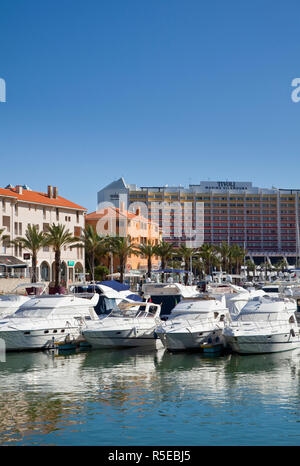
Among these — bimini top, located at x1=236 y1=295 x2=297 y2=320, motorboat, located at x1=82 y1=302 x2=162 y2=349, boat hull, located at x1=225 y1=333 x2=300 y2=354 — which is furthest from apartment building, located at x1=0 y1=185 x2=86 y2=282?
boat hull, located at x1=225 y1=333 x2=300 y2=354

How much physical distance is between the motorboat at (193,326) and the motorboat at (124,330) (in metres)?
1.66

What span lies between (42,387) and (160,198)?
174525 millimetres

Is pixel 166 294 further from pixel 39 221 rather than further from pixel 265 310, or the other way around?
pixel 39 221

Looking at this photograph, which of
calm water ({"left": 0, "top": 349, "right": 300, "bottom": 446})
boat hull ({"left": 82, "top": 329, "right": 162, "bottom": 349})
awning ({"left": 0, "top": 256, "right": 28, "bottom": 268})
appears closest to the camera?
calm water ({"left": 0, "top": 349, "right": 300, "bottom": 446})

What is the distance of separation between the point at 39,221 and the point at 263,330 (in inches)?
2569

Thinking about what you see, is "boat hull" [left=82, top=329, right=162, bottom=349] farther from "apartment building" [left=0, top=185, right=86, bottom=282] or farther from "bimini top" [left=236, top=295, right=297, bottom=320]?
"apartment building" [left=0, top=185, right=86, bottom=282]

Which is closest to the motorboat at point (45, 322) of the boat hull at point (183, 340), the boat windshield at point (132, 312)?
the boat windshield at point (132, 312)

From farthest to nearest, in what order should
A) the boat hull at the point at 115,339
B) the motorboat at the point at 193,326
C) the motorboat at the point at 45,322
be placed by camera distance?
the boat hull at the point at 115,339 → the motorboat at the point at 45,322 → the motorboat at the point at 193,326

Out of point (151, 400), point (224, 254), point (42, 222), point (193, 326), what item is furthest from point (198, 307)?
point (224, 254)

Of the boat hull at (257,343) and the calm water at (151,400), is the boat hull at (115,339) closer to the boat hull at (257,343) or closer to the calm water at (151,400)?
the calm water at (151,400)

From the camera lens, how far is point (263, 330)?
32.1 meters

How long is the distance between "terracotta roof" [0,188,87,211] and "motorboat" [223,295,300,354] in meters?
57.5

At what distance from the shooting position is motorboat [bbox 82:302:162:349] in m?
34.5

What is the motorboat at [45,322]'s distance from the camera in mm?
33725
